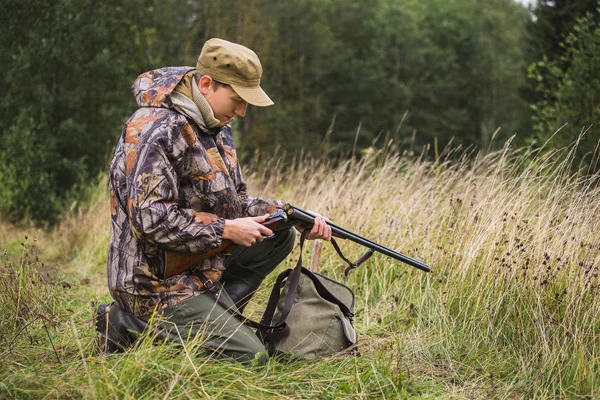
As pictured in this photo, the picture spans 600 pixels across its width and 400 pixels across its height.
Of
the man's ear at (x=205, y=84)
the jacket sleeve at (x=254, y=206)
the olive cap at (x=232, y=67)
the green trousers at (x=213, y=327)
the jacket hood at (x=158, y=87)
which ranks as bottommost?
the green trousers at (x=213, y=327)

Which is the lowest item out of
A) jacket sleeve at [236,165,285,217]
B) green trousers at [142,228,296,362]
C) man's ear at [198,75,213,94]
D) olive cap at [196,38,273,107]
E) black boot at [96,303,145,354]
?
black boot at [96,303,145,354]

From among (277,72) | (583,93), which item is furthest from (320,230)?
(277,72)

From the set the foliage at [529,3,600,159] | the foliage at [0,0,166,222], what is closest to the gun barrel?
the foliage at [529,3,600,159]

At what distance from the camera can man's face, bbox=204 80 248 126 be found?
11.1 ft

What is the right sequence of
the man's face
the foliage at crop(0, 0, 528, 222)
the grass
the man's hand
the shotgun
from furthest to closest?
the foliage at crop(0, 0, 528, 222), the man's hand, the man's face, the shotgun, the grass

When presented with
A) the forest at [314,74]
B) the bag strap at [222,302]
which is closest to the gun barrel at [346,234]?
the bag strap at [222,302]

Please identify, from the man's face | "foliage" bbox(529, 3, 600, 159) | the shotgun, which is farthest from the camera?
"foliage" bbox(529, 3, 600, 159)

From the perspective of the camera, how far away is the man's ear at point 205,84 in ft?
11.0

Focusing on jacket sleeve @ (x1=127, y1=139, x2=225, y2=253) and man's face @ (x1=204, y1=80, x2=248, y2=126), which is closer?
jacket sleeve @ (x1=127, y1=139, x2=225, y2=253)

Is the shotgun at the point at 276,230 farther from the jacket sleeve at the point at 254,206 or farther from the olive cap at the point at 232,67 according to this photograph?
the olive cap at the point at 232,67

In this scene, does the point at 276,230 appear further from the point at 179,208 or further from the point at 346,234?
the point at 179,208

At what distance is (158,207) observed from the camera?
3074 millimetres

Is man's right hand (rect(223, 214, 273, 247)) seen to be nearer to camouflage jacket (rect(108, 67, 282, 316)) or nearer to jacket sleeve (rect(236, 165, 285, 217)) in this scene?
camouflage jacket (rect(108, 67, 282, 316))

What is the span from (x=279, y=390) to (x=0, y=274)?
7.04 feet
